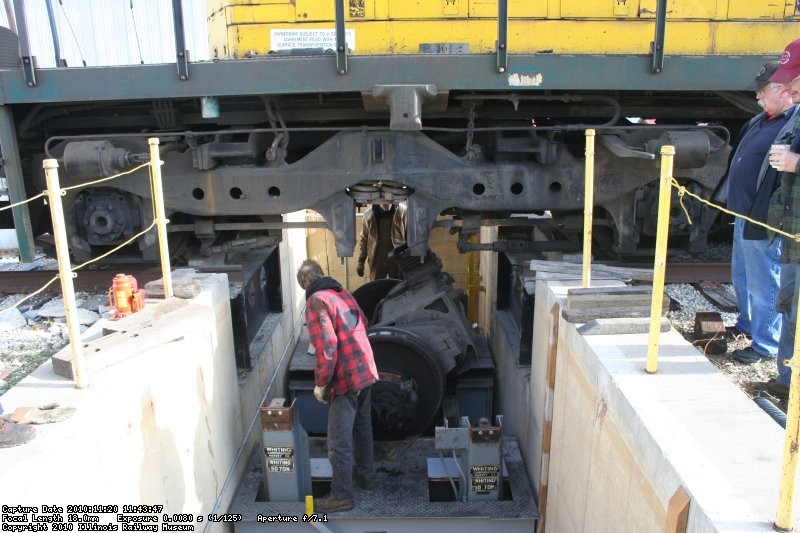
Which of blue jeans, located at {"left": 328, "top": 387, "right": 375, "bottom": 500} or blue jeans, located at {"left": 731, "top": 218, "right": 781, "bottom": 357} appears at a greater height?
blue jeans, located at {"left": 731, "top": 218, "right": 781, "bottom": 357}

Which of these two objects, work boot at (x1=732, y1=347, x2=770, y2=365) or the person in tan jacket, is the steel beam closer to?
work boot at (x1=732, y1=347, x2=770, y2=365)

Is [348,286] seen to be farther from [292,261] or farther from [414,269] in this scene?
[414,269]

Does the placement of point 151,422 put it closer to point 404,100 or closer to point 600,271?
point 404,100

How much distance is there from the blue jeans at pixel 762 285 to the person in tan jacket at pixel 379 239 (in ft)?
16.0

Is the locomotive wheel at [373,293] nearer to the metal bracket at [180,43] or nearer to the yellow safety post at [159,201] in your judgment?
the metal bracket at [180,43]

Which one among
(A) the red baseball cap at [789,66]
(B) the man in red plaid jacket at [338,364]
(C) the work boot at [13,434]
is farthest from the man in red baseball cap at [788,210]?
(C) the work boot at [13,434]

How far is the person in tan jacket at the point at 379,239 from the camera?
28.4 ft

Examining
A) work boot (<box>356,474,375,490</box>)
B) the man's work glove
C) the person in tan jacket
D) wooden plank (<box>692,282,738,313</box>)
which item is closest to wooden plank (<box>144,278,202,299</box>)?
the man's work glove

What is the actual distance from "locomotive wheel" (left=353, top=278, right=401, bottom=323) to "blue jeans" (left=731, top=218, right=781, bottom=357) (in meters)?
3.95

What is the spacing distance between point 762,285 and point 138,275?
5.26 metres

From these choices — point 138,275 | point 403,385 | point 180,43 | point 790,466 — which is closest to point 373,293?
point 403,385

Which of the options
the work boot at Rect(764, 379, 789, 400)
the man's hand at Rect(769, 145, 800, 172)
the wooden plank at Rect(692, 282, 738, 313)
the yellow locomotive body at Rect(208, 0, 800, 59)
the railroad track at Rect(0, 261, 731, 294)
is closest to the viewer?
the man's hand at Rect(769, 145, 800, 172)

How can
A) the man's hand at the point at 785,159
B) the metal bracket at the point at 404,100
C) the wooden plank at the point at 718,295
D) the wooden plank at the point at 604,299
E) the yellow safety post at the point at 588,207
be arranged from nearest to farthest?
the man's hand at the point at 785,159
the wooden plank at the point at 604,299
the yellow safety post at the point at 588,207
the metal bracket at the point at 404,100
the wooden plank at the point at 718,295

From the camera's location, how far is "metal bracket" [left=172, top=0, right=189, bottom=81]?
426cm
